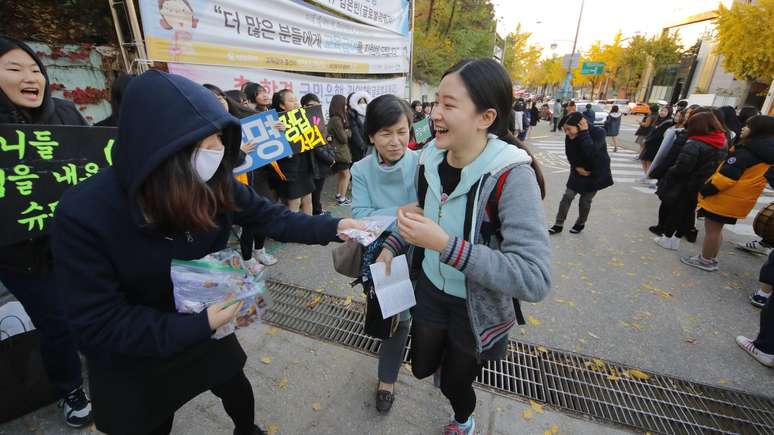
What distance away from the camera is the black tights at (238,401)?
5.42 ft

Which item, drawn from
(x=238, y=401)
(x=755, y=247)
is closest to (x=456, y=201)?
(x=238, y=401)

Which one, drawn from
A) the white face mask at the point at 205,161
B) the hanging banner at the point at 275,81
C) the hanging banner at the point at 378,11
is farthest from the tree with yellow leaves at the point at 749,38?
the white face mask at the point at 205,161

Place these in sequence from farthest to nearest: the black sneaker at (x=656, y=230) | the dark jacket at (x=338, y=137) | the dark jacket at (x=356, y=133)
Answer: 1. the dark jacket at (x=356, y=133)
2. the dark jacket at (x=338, y=137)
3. the black sneaker at (x=656, y=230)

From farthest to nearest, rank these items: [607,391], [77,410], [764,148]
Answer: [764,148], [607,391], [77,410]

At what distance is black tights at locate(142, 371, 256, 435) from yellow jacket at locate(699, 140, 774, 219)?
5418 millimetres

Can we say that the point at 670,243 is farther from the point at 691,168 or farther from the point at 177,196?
the point at 177,196

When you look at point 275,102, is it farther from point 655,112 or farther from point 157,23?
point 655,112

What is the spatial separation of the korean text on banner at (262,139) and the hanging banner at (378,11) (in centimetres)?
383

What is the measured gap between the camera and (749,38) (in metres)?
19.2

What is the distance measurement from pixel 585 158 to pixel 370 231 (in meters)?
4.35

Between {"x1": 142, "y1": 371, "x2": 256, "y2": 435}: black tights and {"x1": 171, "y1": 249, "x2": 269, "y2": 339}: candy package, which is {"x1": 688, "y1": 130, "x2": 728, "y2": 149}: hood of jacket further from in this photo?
{"x1": 142, "y1": 371, "x2": 256, "y2": 435}: black tights

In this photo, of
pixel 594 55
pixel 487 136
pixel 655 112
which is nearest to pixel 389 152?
pixel 487 136

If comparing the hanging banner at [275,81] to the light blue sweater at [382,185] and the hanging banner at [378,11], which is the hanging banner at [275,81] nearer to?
the hanging banner at [378,11]

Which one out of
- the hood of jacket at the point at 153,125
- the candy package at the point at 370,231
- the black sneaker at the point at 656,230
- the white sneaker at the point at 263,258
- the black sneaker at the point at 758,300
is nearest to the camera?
the hood of jacket at the point at 153,125
